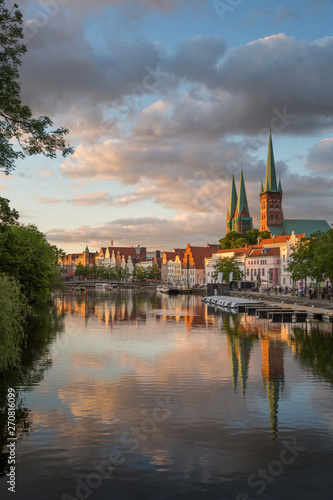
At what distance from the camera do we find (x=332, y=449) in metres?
16.9

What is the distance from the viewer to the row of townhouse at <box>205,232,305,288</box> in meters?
136

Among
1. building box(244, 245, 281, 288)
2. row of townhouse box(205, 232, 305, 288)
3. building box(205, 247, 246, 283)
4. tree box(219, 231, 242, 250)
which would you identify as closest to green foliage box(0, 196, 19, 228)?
row of townhouse box(205, 232, 305, 288)

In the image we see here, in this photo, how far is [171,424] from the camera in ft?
→ 64.1

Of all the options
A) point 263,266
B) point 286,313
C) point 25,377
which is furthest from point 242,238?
point 25,377

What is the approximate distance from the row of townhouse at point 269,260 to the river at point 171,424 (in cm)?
9879

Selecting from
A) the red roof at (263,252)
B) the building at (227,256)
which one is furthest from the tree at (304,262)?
the building at (227,256)

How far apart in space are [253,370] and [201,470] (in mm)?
16022

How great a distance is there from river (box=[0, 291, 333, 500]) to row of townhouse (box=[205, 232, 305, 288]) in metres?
98.8

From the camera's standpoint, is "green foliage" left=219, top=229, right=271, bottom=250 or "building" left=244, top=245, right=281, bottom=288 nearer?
"building" left=244, top=245, right=281, bottom=288

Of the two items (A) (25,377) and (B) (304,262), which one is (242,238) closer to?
(B) (304,262)

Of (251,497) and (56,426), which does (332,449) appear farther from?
(56,426)

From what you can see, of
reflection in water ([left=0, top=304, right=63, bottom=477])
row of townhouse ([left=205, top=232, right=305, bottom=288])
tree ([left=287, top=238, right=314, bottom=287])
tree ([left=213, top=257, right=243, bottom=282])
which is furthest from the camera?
tree ([left=213, top=257, right=243, bottom=282])

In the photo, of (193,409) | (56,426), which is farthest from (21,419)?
(193,409)

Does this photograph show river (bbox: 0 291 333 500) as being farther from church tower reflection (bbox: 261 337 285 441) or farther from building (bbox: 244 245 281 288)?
building (bbox: 244 245 281 288)
